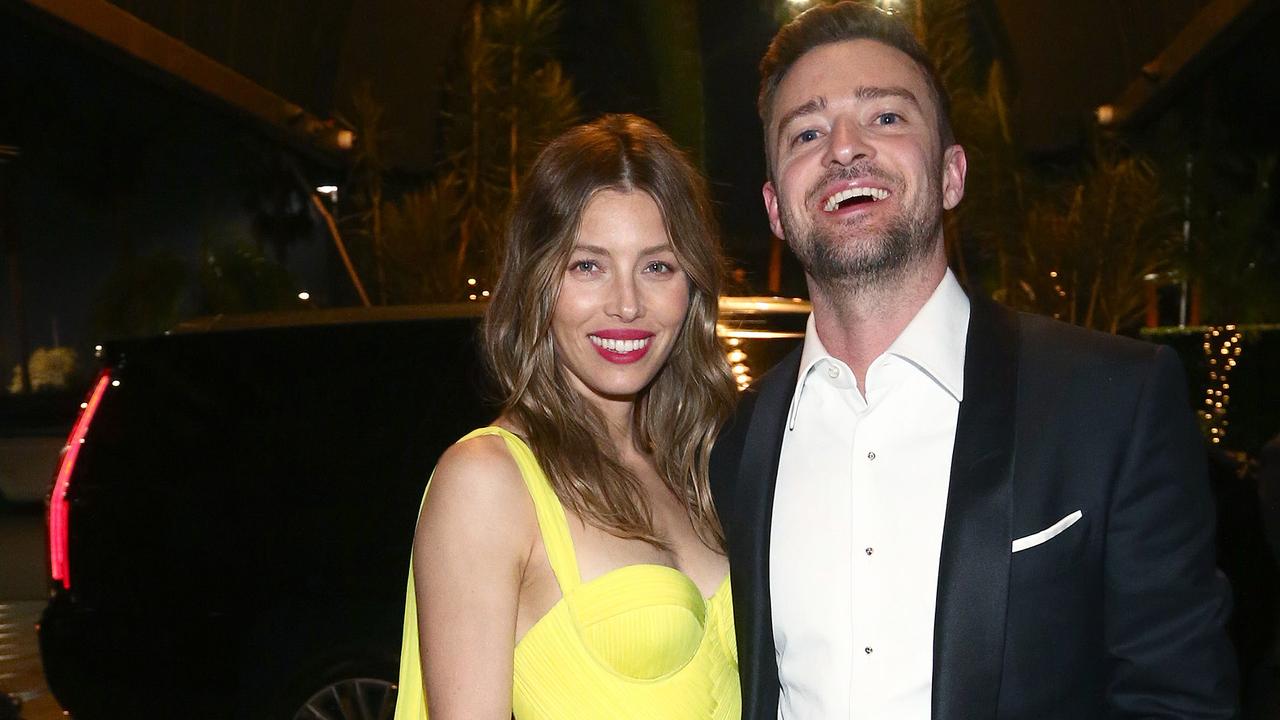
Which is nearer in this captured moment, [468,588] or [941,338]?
[941,338]

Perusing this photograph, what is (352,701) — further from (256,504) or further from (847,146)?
(847,146)

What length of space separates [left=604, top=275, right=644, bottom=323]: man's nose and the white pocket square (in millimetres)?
930

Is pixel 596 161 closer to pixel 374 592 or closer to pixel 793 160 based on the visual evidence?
pixel 793 160

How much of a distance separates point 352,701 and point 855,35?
2748 mm

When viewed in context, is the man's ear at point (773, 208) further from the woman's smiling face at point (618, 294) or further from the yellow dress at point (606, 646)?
the yellow dress at point (606, 646)

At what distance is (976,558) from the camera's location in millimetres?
1732

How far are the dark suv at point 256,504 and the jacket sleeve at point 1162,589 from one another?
6.54ft

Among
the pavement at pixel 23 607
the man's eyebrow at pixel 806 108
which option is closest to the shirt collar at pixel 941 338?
the man's eyebrow at pixel 806 108

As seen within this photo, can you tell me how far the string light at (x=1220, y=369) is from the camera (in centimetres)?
951

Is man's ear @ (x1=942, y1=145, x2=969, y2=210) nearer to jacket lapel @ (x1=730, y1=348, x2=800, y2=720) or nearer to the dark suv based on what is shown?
jacket lapel @ (x1=730, y1=348, x2=800, y2=720)

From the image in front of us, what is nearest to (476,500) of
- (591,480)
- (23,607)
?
(591,480)

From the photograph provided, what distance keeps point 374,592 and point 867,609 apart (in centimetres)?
231

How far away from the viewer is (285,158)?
617 inches

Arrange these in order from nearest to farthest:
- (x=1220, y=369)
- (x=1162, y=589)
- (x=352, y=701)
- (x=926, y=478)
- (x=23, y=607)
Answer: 1. (x=1162, y=589)
2. (x=926, y=478)
3. (x=352, y=701)
4. (x=23, y=607)
5. (x=1220, y=369)
